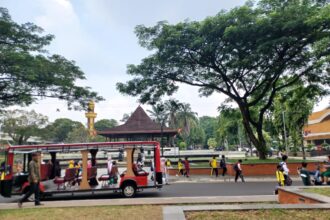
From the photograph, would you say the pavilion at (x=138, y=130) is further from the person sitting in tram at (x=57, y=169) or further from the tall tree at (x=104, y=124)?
the tall tree at (x=104, y=124)

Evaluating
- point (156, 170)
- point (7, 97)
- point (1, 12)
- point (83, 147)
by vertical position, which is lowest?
point (156, 170)

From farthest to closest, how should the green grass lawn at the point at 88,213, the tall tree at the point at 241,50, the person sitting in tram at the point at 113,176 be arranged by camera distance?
the tall tree at the point at 241,50 → the person sitting in tram at the point at 113,176 → the green grass lawn at the point at 88,213

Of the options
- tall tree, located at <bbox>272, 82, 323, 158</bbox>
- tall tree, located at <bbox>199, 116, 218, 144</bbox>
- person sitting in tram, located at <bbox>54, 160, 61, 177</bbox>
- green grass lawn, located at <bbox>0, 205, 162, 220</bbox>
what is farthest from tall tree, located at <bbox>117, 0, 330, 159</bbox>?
tall tree, located at <bbox>199, 116, 218, 144</bbox>

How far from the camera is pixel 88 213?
8195 mm

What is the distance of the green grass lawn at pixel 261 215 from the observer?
640 centimetres

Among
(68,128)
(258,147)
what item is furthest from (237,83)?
(68,128)

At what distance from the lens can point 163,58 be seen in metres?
21.5

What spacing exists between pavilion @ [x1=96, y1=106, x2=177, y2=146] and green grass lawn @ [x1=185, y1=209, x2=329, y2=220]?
2751 centimetres

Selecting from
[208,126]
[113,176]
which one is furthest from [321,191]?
[208,126]

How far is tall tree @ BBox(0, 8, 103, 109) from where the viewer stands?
17.2 metres

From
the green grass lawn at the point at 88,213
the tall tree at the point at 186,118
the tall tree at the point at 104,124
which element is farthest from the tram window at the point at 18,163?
the tall tree at the point at 104,124

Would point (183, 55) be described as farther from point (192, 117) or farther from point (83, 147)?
point (192, 117)

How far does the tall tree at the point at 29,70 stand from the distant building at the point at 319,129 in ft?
121

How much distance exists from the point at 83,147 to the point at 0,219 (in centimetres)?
536
